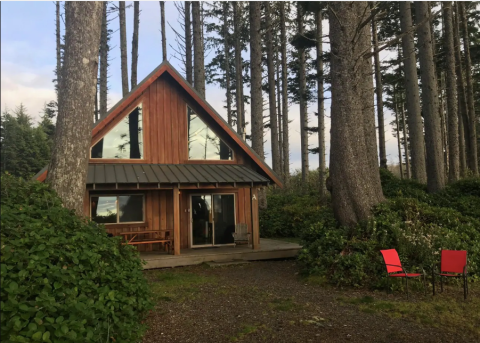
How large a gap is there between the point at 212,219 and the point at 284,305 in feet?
22.4

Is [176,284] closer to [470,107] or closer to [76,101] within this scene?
[76,101]

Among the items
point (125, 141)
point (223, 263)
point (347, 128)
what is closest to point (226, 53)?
point (125, 141)

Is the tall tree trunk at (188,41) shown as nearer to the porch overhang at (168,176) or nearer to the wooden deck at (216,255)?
the porch overhang at (168,176)

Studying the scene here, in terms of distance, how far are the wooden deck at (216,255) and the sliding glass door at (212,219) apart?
46cm

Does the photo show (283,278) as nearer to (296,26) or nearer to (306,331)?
(306,331)

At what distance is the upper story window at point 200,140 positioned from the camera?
12711 millimetres

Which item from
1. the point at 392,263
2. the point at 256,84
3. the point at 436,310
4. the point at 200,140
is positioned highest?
the point at 256,84

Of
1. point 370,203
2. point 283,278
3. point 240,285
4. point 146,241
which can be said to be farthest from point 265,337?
point 146,241

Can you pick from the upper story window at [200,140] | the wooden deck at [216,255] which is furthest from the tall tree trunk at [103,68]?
the wooden deck at [216,255]

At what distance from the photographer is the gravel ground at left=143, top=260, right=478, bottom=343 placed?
4.79 m

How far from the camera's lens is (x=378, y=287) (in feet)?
23.8

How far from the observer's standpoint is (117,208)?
38.7 feet

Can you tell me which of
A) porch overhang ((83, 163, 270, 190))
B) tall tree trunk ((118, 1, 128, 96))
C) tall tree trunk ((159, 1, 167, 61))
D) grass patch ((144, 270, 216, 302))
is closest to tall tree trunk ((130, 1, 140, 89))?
tall tree trunk ((118, 1, 128, 96))

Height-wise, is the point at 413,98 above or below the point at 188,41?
below
